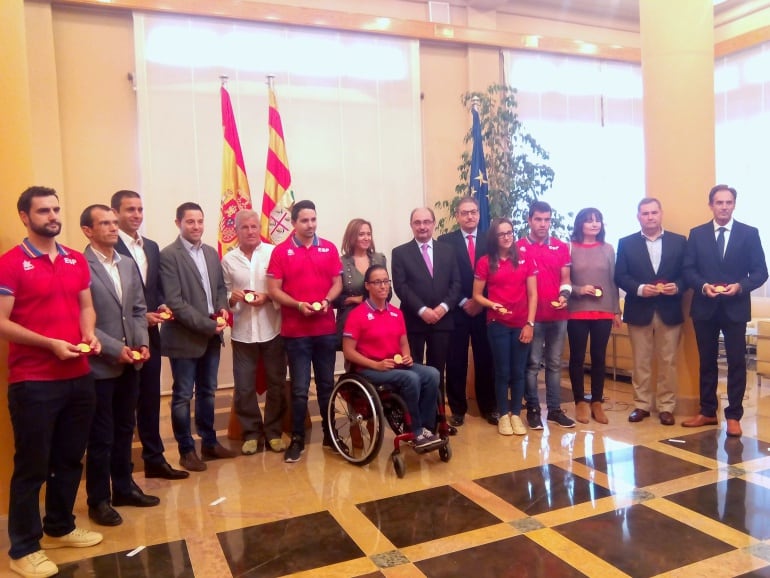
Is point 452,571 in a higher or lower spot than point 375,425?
lower

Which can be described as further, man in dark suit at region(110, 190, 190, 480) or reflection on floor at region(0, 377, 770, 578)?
man in dark suit at region(110, 190, 190, 480)

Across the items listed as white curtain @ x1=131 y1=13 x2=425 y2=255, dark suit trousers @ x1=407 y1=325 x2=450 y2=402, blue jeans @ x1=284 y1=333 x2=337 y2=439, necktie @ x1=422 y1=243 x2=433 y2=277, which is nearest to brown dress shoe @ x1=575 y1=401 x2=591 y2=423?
dark suit trousers @ x1=407 y1=325 x2=450 y2=402

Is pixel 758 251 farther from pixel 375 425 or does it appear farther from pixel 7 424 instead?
pixel 7 424

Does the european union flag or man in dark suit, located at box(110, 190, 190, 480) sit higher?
the european union flag

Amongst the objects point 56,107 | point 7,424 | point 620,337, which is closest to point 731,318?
point 620,337

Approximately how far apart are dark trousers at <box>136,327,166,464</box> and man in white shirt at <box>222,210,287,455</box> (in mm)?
594

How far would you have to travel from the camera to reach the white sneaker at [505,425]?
161 inches

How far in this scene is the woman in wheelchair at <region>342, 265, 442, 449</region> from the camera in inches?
139

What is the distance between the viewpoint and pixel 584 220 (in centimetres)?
430

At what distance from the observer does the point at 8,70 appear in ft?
9.62

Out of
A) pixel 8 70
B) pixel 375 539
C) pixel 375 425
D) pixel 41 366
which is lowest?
pixel 375 539

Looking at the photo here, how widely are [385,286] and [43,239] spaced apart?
5.85 feet

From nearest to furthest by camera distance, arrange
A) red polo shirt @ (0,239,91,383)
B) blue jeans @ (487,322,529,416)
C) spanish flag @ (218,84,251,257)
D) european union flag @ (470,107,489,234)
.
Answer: red polo shirt @ (0,239,91,383)
blue jeans @ (487,322,529,416)
spanish flag @ (218,84,251,257)
european union flag @ (470,107,489,234)

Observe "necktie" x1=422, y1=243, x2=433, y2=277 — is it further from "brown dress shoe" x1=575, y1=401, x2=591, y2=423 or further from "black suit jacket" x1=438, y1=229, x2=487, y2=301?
"brown dress shoe" x1=575, y1=401, x2=591, y2=423
